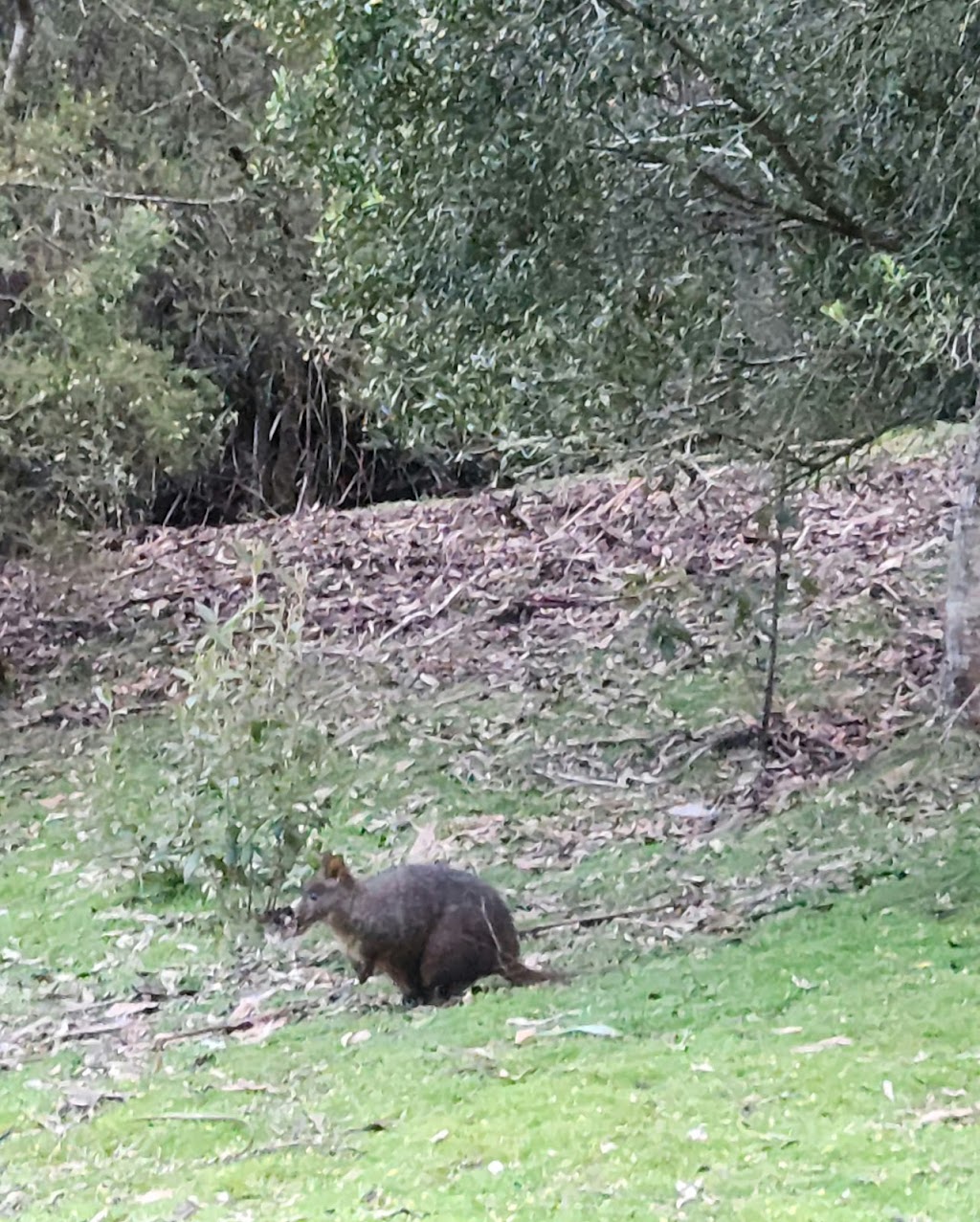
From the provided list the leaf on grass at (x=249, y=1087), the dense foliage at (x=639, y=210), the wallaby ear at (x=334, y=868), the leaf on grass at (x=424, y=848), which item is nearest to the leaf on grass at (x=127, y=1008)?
the wallaby ear at (x=334, y=868)

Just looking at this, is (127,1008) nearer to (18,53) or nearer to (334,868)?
(334,868)

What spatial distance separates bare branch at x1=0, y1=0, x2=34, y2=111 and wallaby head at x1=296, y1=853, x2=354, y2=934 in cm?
696

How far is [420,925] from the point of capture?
6.63 meters

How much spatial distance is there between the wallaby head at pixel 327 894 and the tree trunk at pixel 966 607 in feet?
12.2

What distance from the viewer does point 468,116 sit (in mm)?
6660

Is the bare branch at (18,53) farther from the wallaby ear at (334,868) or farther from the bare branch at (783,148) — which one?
the wallaby ear at (334,868)

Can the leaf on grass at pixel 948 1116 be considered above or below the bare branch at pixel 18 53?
below

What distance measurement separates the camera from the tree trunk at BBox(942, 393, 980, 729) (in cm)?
890

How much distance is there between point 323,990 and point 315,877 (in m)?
0.57

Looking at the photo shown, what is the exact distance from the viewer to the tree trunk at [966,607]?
29.2ft

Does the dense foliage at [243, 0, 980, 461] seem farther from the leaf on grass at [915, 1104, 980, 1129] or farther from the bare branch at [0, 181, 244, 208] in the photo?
the bare branch at [0, 181, 244, 208]

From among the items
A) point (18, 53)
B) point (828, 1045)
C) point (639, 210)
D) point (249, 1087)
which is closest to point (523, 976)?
point (249, 1087)

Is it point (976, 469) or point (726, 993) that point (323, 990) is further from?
point (976, 469)

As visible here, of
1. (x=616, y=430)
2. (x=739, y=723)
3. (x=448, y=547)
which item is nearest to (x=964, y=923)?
(x=616, y=430)
